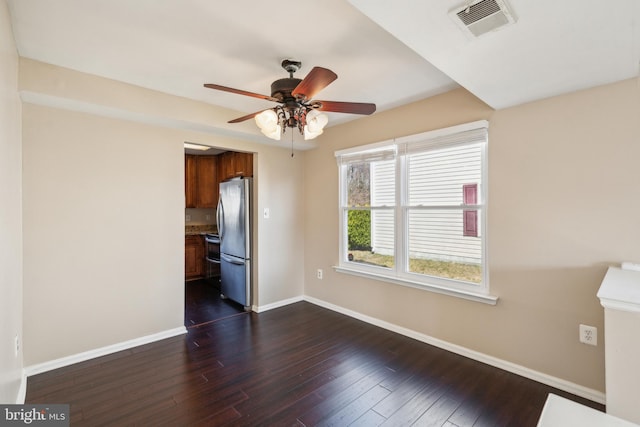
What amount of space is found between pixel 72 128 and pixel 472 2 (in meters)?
3.11

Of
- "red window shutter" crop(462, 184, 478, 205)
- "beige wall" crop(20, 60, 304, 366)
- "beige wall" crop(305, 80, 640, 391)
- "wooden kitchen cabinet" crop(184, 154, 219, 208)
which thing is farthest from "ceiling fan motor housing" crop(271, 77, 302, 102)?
"wooden kitchen cabinet" crop(184, 154, 219, 208)

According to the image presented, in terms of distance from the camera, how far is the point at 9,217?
177 centimetres

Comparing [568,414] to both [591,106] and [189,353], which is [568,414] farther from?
[189,353]

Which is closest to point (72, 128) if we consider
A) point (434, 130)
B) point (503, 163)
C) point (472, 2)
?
point (472, 2)

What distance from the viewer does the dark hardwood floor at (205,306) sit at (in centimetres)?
367

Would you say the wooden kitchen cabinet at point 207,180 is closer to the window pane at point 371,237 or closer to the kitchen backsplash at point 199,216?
the kitchen backsplash at point 199,216

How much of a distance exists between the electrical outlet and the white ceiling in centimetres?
171

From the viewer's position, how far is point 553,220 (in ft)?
7.41

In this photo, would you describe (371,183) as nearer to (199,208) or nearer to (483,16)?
(483,16)

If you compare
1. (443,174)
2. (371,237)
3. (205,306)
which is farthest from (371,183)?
(205,306)

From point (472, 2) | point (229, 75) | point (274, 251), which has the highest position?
point (229, 75)

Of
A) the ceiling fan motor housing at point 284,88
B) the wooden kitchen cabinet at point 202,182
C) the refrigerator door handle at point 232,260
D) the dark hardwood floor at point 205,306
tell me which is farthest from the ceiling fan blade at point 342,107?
the wooden kitchen cabinet at point 202,182

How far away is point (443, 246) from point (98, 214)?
129 inches

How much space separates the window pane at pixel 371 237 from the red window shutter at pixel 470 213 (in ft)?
2.60
